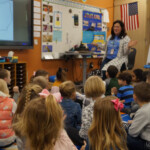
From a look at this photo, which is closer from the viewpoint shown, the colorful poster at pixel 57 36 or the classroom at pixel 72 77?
the classroom at pixel 72 77

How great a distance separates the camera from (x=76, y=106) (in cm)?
226

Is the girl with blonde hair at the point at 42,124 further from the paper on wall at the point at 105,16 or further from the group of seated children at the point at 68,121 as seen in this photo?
the paper on wall at the point at 105,16

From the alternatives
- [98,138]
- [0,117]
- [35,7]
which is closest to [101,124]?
[98,138]

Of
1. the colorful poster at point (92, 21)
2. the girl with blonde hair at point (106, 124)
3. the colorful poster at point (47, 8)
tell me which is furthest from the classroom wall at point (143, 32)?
the girl with blonde hair at point (106, 124)

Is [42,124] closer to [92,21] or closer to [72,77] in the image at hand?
[72,77]

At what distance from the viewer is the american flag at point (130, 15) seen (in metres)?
6.34

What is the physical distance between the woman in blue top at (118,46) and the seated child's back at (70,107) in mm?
2011

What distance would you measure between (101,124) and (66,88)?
105cm

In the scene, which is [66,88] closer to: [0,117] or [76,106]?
[76,106]

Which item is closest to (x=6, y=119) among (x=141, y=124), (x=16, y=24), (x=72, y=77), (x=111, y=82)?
(x=141, y=124)

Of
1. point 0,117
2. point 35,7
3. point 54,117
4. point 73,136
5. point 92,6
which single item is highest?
point 92,6

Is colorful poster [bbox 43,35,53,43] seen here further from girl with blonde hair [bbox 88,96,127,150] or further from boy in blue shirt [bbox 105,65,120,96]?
girl with blonde hair [bbox 88,96,127,150]

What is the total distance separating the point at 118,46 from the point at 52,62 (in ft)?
6.40

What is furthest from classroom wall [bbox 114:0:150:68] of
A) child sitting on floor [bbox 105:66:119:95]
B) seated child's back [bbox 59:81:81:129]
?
seated child's back [bbox 59:81:81:129]
